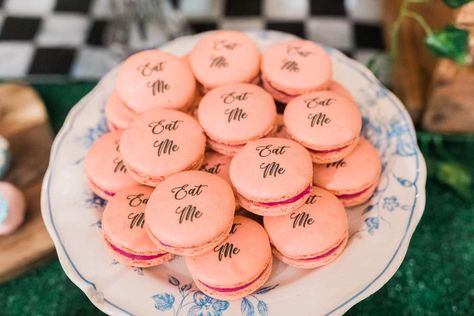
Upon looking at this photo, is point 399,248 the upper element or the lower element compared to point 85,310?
upper

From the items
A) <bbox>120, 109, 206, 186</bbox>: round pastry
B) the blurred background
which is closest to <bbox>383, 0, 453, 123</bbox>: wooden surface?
the blurred background

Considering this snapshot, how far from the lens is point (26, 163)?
115cm

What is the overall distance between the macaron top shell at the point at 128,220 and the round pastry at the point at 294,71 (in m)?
0.29

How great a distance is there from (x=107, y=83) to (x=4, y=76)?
1.70ft

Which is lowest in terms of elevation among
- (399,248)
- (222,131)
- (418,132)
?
(418,132)

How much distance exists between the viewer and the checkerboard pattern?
1.45 metres

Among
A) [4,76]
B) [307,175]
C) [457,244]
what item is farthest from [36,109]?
[457,244]

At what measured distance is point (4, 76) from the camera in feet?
4.64

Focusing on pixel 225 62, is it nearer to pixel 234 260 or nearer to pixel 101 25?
pixel 234 260

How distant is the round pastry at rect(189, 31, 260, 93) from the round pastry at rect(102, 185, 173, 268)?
0.25 m

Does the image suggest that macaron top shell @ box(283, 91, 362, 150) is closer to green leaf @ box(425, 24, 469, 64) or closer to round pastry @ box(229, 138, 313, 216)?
round pastry @ box(229, 138, 313, 216)

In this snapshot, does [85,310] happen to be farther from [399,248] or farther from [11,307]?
[399,248]

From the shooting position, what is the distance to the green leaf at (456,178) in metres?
1.12

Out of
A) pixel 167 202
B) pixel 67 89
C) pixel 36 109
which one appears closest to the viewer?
pixel 167 202
